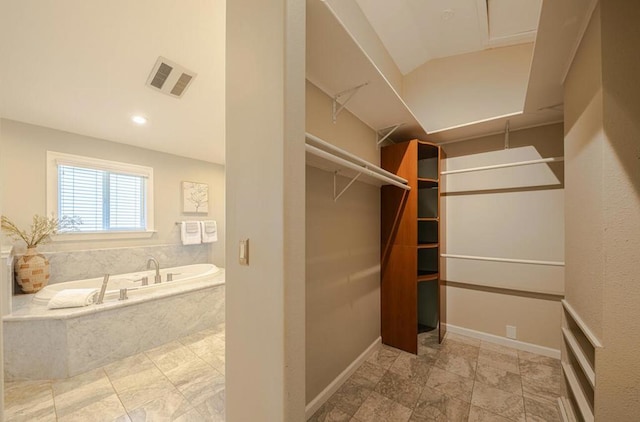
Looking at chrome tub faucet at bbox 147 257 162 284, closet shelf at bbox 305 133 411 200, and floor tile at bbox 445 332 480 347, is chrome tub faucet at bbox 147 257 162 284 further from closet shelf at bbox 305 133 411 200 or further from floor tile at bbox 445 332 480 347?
floor tile at bbox 445 332 480 347

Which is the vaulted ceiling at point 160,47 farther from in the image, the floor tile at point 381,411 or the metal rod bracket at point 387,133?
the floor tile at point 381,411

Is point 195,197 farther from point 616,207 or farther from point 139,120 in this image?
point 616,207

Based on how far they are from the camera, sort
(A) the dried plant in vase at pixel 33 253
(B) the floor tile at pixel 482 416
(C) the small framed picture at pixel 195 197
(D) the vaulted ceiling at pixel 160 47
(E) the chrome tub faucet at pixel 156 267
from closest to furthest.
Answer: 1. (B) the floor tile at pixel 482 416
2. (D) the vaulted ceiling at pixel 160 47
3. (A) the dried plant in vase at pixel 33 253
4. (E) the chrome tub faucet at pixel 156 267
5. (C) the small framed picture at pixel 195 197

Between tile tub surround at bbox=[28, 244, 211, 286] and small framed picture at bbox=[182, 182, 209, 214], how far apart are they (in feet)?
2.05

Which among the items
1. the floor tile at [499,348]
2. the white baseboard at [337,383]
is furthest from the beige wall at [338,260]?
the floor tile at [499,348]

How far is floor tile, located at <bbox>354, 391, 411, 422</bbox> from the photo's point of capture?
1493mm

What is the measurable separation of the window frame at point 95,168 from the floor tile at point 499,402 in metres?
4.18

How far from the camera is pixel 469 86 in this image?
2566 millimetres

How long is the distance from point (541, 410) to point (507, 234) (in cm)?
137

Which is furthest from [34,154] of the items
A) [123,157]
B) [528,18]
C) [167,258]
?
[528,18]

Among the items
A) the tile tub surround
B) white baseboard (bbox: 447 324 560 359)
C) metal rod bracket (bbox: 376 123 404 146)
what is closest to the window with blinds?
the tile tub surround

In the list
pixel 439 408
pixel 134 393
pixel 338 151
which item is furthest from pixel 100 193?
pixel 439 408

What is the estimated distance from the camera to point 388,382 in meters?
1.81

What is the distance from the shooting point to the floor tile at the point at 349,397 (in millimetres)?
1579
